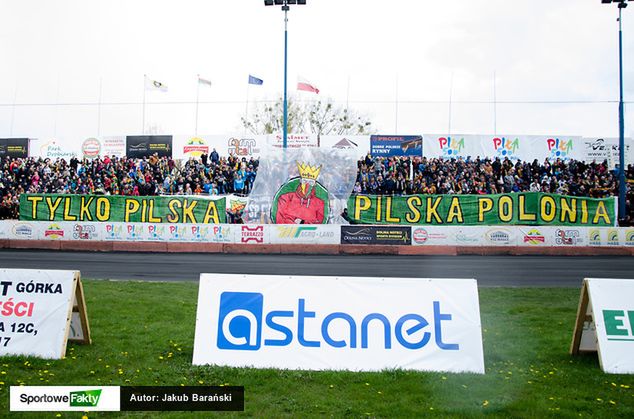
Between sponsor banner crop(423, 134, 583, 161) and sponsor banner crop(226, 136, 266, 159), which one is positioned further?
sponsor banner crop(226, 136, 266, 159)

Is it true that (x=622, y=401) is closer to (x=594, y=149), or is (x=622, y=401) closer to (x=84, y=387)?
(x=84, y=387)

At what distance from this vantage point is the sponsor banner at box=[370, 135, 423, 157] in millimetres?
33094

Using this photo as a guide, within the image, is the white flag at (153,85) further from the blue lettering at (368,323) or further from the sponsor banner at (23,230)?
the blue lettering at (368,323)

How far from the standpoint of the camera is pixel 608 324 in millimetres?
6172

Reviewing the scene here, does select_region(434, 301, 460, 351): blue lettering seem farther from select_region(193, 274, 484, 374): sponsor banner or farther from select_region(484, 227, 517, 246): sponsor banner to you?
select_region(484, 227, 517, 246): sponsor banner

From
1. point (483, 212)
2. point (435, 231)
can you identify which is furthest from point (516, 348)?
point (483, 212)

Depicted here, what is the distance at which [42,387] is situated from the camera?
4.96 metres

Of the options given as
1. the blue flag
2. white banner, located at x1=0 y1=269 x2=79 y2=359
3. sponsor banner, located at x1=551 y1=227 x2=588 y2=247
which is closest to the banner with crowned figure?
sponsor banner, located at x1=551 y1=227 x2=588 y2=247

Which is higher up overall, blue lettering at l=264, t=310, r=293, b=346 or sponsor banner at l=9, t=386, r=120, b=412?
blue lettering at l=264, t=310, r=293, b=346

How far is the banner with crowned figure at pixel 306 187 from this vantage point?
73.1ft

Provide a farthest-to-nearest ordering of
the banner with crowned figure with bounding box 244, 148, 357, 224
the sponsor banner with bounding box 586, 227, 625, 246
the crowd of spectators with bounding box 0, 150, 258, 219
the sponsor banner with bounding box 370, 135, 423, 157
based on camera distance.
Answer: the sponsor banner with bounding box 370, 135, 423, 157 → the crowd of spectators with bounding box 0, 150, 258, 219 → the banner with crowned figure with bounding box 244, 148, 357, 224 → the sponsor banner with bounding box 586, 227, 625, 246

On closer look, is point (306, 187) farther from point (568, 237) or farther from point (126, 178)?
point (126, 178)

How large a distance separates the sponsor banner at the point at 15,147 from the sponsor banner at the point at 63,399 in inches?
1588
